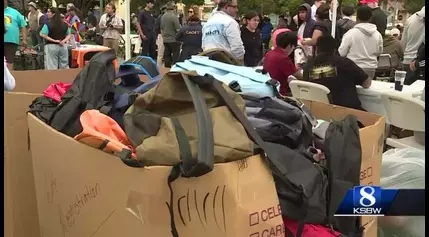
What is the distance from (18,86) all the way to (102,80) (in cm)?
103

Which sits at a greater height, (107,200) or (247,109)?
(247,109)

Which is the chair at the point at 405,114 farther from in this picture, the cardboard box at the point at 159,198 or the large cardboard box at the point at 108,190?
the cardboard box at the point at 159,198

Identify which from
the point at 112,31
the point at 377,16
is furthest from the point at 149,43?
the point at 377,16

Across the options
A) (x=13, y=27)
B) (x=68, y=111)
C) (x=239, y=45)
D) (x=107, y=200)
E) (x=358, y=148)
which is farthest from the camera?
(x=13, y=27)

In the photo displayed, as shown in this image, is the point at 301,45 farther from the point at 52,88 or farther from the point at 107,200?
the point at 107,200

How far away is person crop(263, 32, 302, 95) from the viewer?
470 centimetres

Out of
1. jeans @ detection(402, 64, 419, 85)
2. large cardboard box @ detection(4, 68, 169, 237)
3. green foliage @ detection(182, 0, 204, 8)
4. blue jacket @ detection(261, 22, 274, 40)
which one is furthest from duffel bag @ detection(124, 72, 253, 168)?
green foliage @ detection(182, 0, 204, 8)

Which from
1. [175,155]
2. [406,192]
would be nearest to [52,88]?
[175,155]

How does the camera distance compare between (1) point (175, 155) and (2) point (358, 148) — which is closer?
(1) point (175, 155)

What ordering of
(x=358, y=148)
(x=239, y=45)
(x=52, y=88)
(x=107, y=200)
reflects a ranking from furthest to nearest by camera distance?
(x=239, y=45) → (x=52, y=88) → (x=358, y=148) → (x=107, y=200)

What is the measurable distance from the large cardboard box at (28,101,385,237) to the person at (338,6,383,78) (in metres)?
3.09

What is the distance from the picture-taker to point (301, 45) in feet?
21.2

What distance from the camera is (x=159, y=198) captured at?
161cm

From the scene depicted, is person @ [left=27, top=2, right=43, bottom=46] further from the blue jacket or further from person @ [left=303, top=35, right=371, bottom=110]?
person @ [left=303, top=35, right=371, bottom=110]
